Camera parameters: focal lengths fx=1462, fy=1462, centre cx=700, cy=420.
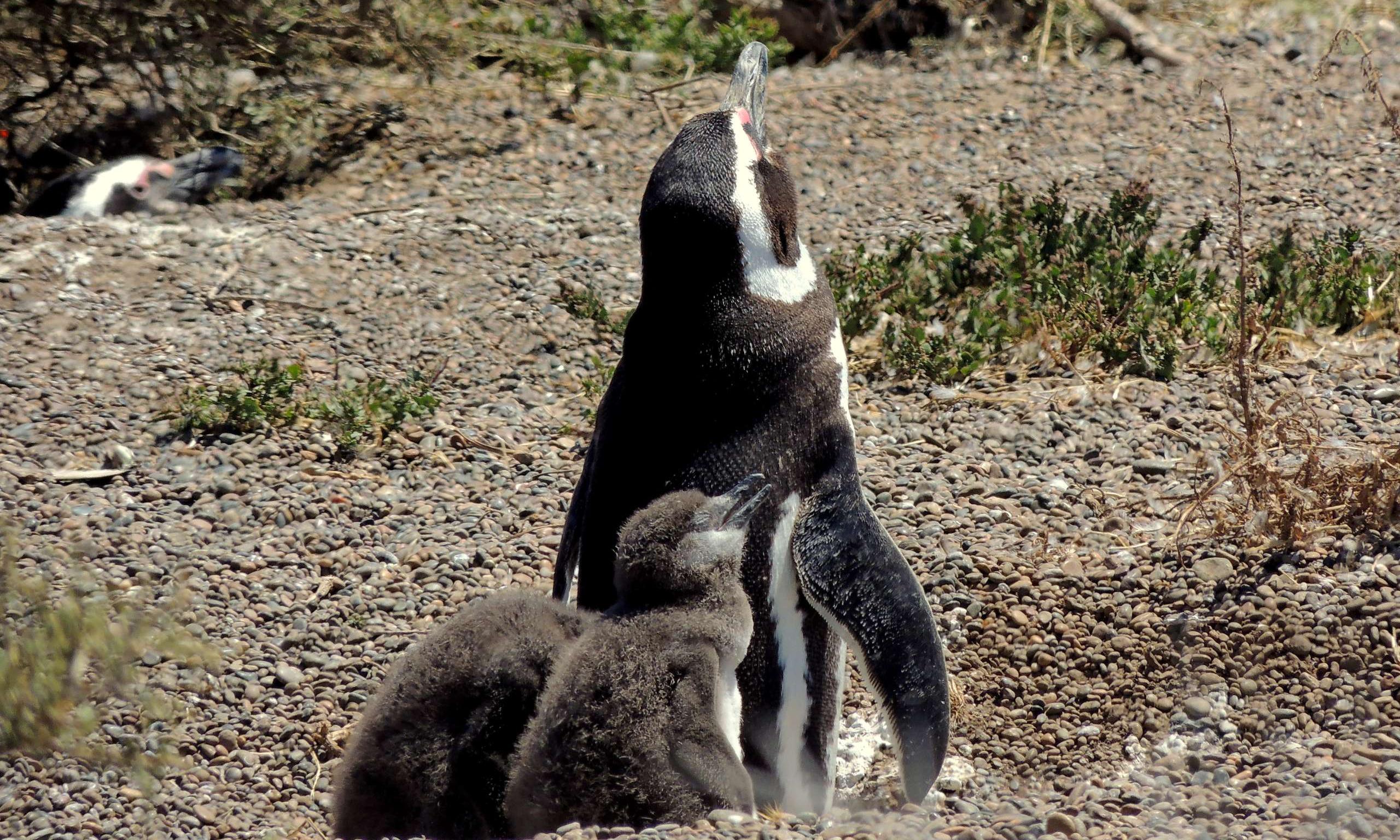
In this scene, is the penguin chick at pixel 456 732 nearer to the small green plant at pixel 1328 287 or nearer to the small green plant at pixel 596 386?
the small green plant at pixel 596 386

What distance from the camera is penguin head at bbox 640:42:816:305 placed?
3.10 meters

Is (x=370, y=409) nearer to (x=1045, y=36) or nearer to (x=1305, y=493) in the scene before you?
(x=1305, y=493)

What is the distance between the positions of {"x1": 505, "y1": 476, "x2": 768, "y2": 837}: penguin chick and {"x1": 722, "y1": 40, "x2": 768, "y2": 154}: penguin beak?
1.11 meters

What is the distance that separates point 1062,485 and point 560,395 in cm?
184

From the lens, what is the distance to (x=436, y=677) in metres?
2.65

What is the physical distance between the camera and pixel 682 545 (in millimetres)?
2771

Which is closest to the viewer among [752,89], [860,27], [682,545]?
[682,545]

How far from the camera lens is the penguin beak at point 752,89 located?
11.3 ft

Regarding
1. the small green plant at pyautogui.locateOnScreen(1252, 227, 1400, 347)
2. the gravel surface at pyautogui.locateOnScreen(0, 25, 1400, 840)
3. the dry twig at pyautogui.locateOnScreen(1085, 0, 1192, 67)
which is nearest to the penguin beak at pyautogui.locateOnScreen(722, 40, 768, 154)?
the gravel surface at pyautogui.locateOnScreen(0, 25, 1400, 840)

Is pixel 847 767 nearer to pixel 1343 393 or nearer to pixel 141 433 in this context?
pixel 1343 393

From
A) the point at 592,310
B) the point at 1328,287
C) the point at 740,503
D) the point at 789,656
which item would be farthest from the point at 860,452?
the point at 740,503

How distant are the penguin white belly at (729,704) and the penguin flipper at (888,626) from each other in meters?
0.32

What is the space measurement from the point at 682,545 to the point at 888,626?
1.89 ft

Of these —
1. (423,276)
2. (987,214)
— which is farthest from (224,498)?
(987,214)
